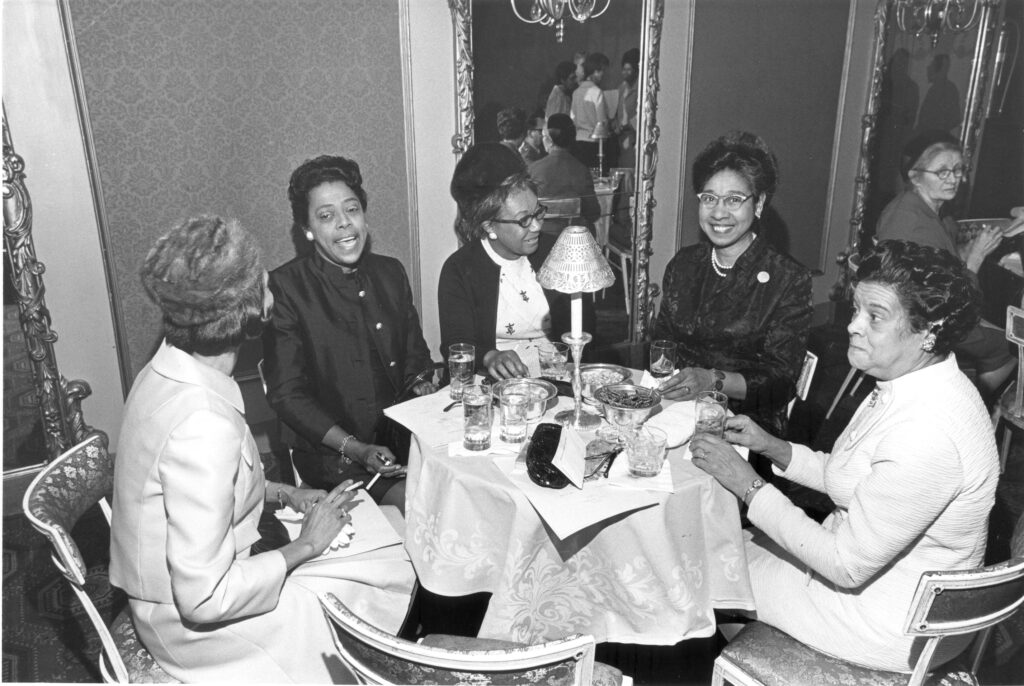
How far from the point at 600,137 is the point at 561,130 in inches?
12.8

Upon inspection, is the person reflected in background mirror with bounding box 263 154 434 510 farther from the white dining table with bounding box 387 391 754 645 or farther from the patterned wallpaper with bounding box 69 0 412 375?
the white dining table with bounding box 387 391 754 645

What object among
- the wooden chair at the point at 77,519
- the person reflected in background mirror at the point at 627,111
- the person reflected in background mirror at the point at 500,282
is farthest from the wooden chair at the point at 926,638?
the person reflected in background mirror at the point at 627,111

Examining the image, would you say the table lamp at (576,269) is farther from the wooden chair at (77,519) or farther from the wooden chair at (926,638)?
the wooden chair at (77,519)

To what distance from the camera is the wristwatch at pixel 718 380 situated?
256 cm

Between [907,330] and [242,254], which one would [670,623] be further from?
[242,254]

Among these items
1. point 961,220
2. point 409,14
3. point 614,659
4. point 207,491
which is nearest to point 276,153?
point 409,14

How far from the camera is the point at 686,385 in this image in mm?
2375

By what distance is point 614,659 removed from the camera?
2.38 meters

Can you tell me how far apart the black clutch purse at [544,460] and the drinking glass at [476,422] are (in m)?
0.14

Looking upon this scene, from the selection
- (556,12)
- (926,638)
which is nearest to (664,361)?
(926,638)

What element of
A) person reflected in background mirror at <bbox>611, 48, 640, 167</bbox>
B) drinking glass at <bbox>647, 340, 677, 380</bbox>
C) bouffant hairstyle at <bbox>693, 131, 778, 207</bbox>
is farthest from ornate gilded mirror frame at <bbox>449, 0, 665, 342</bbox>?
drinking glass at <bbox>647, 340, 677, 380</bbox>

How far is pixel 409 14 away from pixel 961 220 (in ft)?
11.1

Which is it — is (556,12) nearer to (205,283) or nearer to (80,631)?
(205,283)

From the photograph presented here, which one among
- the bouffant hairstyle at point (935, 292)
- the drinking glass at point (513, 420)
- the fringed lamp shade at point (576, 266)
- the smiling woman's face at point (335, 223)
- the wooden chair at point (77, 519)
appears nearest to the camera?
the wooden chair at point (77, 519)
